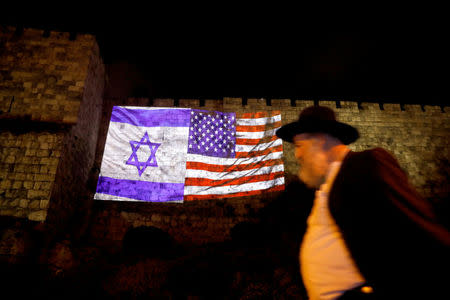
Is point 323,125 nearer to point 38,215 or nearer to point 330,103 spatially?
point 38,215

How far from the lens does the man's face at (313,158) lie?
171cm

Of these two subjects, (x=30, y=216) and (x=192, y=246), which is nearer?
(x=30, y=216)

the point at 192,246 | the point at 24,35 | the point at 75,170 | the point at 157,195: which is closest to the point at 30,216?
the point at 75,170

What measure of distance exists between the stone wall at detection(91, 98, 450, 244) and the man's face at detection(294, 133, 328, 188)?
6512 mm

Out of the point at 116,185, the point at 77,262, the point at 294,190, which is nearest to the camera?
the point at 77,262

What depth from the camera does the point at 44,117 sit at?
7059 mm

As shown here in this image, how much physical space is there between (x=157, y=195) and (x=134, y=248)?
1627 mm

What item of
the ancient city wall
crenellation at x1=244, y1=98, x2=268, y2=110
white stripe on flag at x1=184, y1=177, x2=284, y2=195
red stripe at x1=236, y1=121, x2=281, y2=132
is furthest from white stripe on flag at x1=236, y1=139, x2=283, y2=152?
crenellation at x1=244, y1=98, x2=268, y2=110

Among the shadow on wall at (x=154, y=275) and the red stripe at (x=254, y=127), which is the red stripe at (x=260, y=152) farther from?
the shadow on wall at (x=154, y=275)

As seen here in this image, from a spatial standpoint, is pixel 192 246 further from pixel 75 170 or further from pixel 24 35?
pixel 24 35

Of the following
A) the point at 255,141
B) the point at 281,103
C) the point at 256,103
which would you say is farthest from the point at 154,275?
the point at 281,103

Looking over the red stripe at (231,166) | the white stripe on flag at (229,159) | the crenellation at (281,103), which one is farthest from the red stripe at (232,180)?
the crenellation at (281,103)

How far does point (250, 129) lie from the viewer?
876 centimetres

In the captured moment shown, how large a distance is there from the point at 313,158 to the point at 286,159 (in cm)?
771
